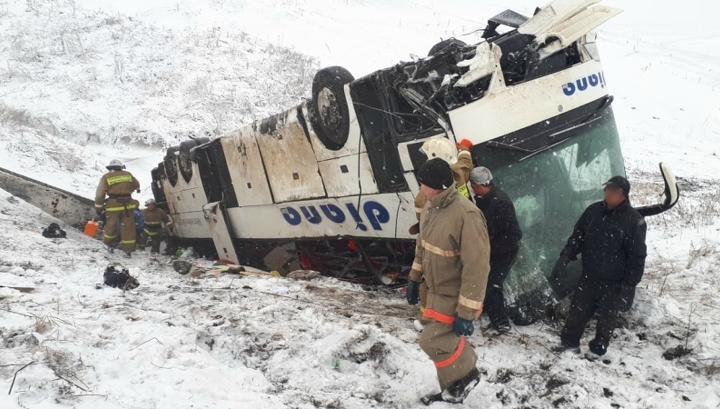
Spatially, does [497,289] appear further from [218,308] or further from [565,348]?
[218,308]

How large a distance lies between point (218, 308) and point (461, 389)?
8.00ft

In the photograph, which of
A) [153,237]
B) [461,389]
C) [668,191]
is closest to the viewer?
[461,389]

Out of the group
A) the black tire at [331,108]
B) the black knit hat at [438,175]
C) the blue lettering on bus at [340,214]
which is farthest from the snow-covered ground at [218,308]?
the black tire at [331,108]

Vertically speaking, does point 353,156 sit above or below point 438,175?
above

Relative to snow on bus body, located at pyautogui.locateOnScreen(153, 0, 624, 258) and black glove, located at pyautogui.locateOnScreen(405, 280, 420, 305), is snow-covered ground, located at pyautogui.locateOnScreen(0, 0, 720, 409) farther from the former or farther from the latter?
snow on bus body, located at pyautogui.locateOnScreen(153, 0, 624, 258)

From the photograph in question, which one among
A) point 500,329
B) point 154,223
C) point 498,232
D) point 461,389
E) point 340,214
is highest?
point 154,223

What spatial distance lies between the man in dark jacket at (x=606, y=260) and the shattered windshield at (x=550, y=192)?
0.35 meters

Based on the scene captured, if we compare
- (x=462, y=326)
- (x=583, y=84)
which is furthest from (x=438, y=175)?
(x=583, y=84)

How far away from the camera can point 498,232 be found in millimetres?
4156

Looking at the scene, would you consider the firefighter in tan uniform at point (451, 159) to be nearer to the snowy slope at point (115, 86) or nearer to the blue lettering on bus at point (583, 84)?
the blue lettering on bus at point (583, 84)

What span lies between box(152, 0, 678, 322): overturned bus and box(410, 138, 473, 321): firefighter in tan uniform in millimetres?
109

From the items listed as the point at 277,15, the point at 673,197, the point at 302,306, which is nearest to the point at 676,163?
the point at 673,197

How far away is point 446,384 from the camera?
3322mm

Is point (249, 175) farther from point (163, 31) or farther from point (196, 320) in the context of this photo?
point (163, 31)
